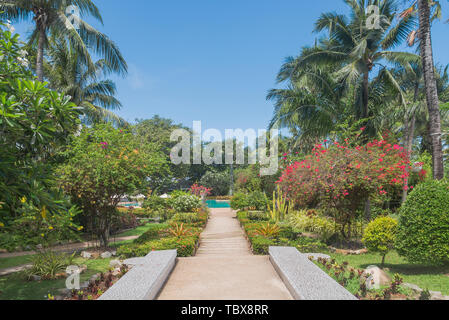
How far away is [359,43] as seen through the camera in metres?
11.4

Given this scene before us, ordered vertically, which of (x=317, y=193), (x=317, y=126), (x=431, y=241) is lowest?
(x=431, y=241)

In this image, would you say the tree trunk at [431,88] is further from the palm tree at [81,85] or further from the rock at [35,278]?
the palm tree at [81,85]

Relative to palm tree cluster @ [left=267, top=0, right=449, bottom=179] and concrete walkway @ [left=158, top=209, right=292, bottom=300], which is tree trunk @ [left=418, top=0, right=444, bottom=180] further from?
concrete walkway @ [left=158, top=209, right=292, bottom=300]

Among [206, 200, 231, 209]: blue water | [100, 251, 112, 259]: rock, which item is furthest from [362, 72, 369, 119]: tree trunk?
[206, 200, 231, 209]: blue water

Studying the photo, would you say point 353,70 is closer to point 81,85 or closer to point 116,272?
point 116,272

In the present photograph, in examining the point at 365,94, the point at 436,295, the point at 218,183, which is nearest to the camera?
the point at 436,295

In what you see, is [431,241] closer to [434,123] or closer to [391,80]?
[434,123]

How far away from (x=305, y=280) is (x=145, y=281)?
2.63 m

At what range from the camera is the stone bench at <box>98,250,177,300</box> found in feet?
13.2

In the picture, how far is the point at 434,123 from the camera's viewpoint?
25.7 feet

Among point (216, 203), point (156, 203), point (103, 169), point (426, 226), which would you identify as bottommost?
point (216, 203)

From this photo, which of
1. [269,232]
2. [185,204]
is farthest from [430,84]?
[185,204]
